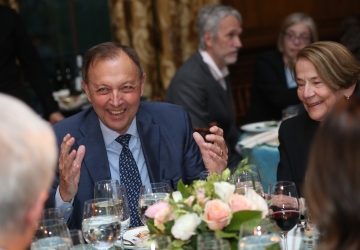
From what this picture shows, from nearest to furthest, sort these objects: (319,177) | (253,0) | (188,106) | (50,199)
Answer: (319,177) → (50,199) → (188,106) → (253,0)

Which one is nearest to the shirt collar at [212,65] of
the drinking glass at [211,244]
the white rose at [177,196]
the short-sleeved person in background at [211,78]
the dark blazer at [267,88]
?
the short-sleeved person in background at [211,78]

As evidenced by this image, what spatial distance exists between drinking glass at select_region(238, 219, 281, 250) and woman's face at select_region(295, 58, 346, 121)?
1.50 metres

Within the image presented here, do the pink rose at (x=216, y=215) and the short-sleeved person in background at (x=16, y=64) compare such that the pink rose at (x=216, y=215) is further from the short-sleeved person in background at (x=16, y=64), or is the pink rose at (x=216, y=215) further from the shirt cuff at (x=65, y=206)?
the short-sleeved person in background at (x=16, y=64)

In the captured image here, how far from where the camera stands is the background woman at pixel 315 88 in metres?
2.93

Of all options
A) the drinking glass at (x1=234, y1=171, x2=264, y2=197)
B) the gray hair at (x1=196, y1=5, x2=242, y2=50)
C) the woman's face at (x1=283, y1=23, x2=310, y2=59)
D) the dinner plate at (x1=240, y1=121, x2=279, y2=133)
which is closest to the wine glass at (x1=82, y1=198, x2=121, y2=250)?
the drinking glass at (x1=234, y1=171, x2=264, y2=197)

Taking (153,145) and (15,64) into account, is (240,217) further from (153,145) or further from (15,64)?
(15,64)

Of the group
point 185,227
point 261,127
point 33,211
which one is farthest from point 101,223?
point 261,127

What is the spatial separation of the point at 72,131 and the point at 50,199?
1.47 ft

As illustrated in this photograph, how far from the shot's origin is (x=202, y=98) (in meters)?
4.61

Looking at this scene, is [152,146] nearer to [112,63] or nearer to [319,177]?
[112,63]

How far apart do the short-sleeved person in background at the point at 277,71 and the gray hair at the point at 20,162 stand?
402 cm

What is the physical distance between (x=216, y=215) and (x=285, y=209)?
17.4 inches

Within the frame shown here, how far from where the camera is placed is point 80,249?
1.80 m

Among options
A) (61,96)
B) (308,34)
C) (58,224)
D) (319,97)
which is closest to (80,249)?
(58,224)
